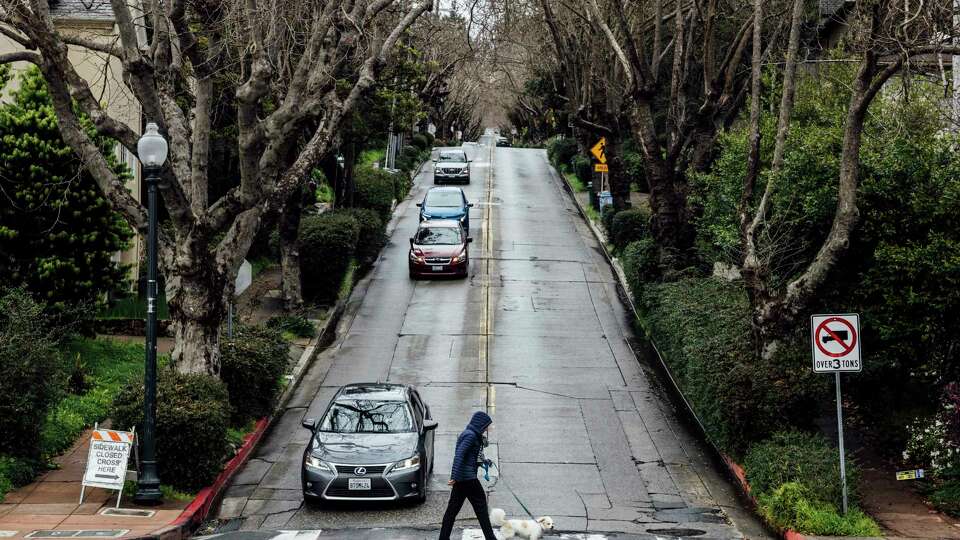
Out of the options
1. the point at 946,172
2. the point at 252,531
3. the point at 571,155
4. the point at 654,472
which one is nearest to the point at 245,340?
the point at 252,531

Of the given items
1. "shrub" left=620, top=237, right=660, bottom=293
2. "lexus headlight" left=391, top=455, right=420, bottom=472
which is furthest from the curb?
"shrub" left=620, top=237, right=660, bottom=293

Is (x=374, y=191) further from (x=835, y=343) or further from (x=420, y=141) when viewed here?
(x=420, y=141)

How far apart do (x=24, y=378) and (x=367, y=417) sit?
4982 millimetres

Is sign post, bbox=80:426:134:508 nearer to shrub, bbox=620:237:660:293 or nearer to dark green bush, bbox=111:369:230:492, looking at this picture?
dark green bush, bbox=111:369:230:492

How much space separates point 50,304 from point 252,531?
10.8 m

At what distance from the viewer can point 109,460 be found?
1455 centimetres

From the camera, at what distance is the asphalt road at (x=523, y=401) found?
14.9 m

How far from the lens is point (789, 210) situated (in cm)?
1836

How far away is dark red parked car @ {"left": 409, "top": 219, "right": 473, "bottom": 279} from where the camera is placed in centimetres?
3391

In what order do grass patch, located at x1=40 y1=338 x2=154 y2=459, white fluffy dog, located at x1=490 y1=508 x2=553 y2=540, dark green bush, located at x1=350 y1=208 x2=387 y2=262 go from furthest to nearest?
dark green bush, located at x1=350 y1=208 x2=387 y2=262
grass patch, located at x1=40 y1=338 x2=154 y2=459
white fluffy dog, located at x1=490 y1=508 x2=553 y2=540

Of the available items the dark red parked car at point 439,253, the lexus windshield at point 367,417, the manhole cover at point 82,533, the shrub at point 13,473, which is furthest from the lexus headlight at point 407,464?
the dark red parked car at point 439,253

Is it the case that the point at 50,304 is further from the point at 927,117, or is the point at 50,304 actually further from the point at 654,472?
the point at 927,117

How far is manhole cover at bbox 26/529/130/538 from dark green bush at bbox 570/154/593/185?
4346 cm

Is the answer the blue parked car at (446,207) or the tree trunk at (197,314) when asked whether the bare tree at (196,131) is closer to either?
the tree trunk at (197,314)
